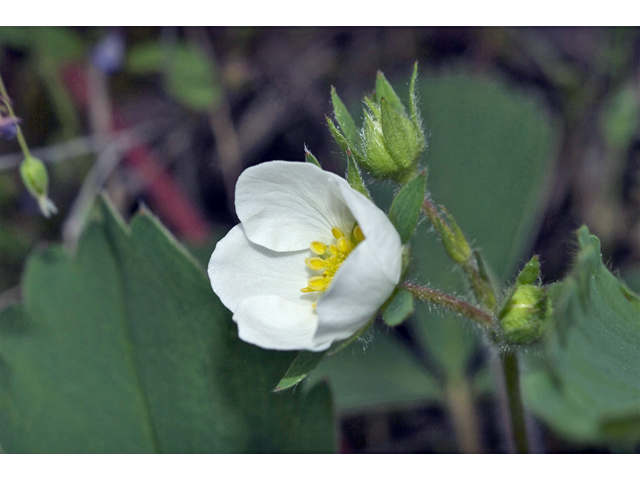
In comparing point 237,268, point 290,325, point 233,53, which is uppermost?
point 233,53

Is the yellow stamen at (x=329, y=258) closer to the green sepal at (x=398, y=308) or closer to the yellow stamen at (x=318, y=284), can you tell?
the yellow stamen at (x=318, y=284)

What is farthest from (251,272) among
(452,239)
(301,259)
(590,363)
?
(590,363)

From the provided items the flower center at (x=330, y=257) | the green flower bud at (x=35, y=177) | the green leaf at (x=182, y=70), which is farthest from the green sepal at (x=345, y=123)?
the green leaf at (x=182, y=70)

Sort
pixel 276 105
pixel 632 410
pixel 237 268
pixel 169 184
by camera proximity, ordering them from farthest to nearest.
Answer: pixel 276 105 < pixel 169 184 < pixel 237 268 < pixel 632 410

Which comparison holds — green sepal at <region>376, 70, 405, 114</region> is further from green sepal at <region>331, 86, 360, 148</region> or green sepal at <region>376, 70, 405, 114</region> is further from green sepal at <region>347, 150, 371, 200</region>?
green sepal at <region>347, 150, 371, 200</region>

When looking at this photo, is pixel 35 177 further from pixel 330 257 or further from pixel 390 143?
pixel 390 143

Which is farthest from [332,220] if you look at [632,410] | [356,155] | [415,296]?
[632,410]

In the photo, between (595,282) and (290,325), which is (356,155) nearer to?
(290,325)
